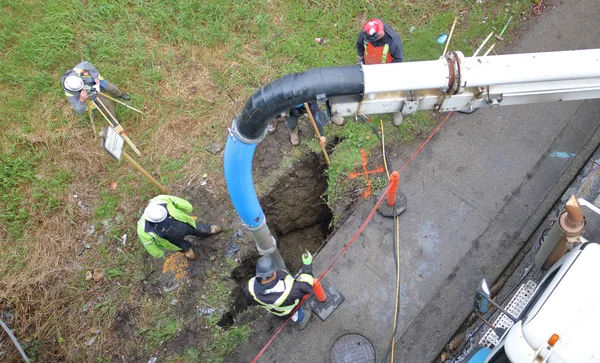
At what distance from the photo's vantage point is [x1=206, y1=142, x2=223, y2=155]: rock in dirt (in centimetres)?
688

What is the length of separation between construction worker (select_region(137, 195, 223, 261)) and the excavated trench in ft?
3.94

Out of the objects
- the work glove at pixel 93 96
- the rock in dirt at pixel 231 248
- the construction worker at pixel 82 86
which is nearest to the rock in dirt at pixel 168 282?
the rock in dirt at pixel 231 248

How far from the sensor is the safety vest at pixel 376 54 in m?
6.03

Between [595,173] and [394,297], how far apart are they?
116 inches

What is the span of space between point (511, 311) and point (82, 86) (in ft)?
22.4

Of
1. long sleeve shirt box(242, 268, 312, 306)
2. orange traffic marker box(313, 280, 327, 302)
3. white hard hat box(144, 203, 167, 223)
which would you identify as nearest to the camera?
long sleeve shirt box(242, 268, 312, 306)

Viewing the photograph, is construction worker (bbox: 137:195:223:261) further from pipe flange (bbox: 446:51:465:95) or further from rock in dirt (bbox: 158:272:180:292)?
pipe flange (bbox: 446:51:465:95)

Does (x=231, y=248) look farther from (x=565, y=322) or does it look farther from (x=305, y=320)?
(x=565, y=322)

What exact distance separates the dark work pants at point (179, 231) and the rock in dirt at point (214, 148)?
1.47 m

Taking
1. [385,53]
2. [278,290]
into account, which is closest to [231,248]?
[278,290]

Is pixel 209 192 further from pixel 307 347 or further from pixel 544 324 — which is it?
pixel 544 324

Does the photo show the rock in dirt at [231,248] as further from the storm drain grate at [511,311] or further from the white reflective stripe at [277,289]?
the storm drain grate at [511,311]

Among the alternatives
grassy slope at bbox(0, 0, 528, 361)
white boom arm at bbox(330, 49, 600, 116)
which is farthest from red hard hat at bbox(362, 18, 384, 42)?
white boom arm at bbox(330, 49, 600, 116)

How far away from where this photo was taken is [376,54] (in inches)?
241
